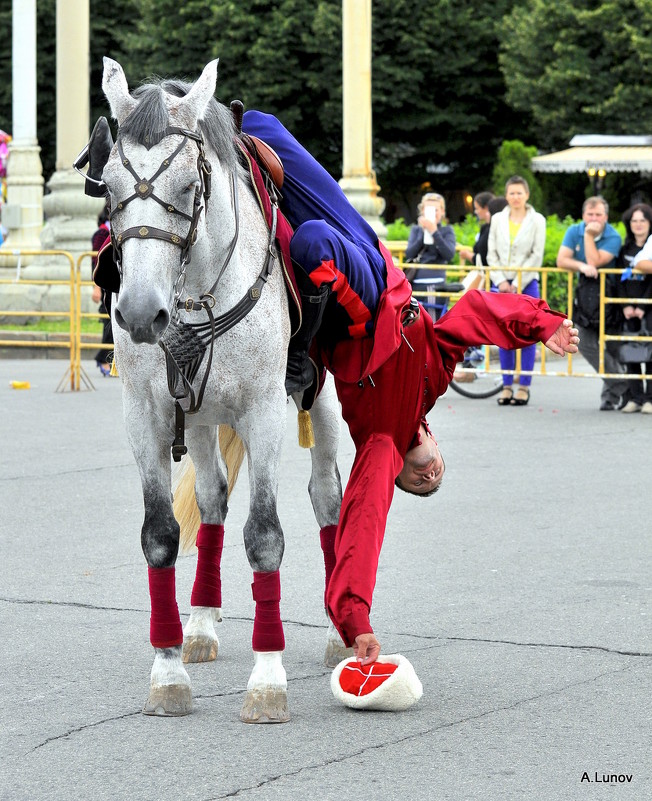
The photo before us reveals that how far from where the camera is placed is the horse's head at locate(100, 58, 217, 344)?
14.2ft

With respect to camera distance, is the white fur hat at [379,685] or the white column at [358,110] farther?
the white column at [358,110]

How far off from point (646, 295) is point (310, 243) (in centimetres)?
967

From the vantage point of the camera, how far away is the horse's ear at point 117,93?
15.0 ft

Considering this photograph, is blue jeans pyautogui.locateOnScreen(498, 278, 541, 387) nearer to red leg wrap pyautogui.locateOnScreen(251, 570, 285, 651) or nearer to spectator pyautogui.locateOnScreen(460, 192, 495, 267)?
spectator pyautogui.locateOnScreen(460, 192, 495, 267)

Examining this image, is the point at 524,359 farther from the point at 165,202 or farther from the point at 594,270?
the point at 165,202

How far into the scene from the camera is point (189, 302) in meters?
4.82

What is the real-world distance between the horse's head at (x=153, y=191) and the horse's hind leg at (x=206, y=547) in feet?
4.23

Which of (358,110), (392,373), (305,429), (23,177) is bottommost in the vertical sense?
(305,429)

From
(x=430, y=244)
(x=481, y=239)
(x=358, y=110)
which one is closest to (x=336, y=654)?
(x=481, y=239)

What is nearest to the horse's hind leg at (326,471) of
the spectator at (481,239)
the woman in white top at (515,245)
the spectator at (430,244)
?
the woman in white top at (515,245)

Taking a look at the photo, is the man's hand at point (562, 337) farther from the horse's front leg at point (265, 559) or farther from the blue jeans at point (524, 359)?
the blue jeans at point (524, 359)

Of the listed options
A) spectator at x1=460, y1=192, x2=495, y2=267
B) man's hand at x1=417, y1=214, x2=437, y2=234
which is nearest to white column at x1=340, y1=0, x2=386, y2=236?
spectator at x1=460, y1=192, x2=495, y2=267

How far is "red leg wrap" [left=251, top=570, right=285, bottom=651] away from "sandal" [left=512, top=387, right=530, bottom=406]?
990 centimetres

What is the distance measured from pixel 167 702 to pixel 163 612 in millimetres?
308
